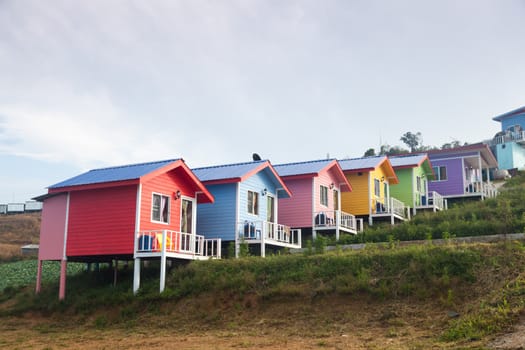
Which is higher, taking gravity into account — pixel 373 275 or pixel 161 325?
pixel 373 275

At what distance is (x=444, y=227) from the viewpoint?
85.3 feet

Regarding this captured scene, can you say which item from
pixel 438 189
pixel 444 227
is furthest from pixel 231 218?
pixel 438 189

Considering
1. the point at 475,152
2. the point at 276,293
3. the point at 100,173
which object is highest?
the point at 475,152

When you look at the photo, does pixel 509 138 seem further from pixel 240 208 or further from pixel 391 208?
pixel 240 208

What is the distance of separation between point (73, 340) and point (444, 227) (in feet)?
53.1

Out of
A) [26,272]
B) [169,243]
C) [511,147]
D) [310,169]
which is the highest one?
[511,147]

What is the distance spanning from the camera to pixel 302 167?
31.1m

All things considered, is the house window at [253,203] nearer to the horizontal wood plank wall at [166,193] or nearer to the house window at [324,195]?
the horizontal wood plank wall at [166,193]

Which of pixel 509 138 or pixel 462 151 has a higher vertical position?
pixel 509 138

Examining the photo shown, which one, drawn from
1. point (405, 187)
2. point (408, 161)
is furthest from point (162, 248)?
point (408, 161)

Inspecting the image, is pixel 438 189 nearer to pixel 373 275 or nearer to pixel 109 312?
pixel 373 275

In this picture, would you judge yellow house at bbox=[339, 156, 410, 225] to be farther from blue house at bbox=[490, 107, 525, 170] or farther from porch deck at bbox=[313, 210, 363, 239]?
blue house at bbox=[490, 107, 525, 170]

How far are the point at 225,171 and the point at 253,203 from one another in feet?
6.28

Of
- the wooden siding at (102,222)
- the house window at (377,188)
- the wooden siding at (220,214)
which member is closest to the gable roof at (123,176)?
the wooden siding at (102,222)
